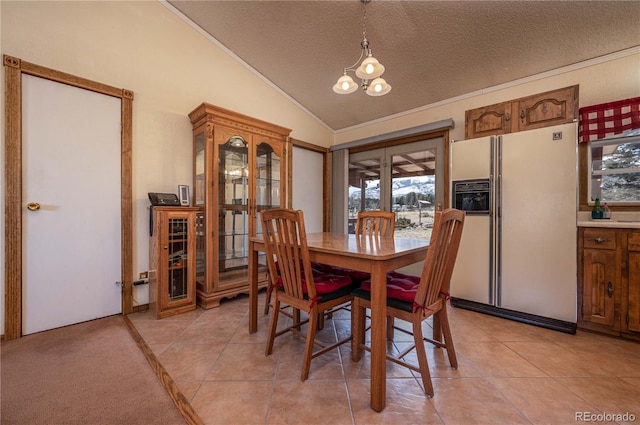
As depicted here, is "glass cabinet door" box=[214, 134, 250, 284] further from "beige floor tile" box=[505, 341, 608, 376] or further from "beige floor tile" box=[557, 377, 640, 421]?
"beige floor tile" box=[557, 377, 640, 421]

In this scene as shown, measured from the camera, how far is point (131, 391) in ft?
4.75

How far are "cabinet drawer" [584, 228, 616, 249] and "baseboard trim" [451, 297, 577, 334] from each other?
665 millimetres

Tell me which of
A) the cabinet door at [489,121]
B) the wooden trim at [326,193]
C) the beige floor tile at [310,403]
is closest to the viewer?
the beige floor tile at [310,403]

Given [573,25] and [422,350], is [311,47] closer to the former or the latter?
[573,25]

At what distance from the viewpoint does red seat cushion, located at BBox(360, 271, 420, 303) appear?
4.86 ft

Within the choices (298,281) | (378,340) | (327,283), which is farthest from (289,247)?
(378,340)

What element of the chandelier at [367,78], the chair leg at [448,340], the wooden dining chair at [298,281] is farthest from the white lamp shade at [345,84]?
the chair leg at [448,340]

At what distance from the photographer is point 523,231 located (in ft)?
7.75

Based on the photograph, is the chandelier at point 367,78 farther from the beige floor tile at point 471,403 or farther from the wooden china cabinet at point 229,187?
the beige floor tile at point 471,403

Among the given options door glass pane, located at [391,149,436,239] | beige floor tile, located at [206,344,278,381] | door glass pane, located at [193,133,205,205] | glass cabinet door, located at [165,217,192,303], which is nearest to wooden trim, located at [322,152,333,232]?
door glass pane, located at [391,149,436,239]

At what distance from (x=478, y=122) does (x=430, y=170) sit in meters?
0.86

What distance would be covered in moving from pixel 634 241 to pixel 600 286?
1.36 feet

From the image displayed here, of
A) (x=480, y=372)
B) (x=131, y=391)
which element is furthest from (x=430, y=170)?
(x=131, y=391)

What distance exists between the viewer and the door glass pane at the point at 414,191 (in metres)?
3.47
